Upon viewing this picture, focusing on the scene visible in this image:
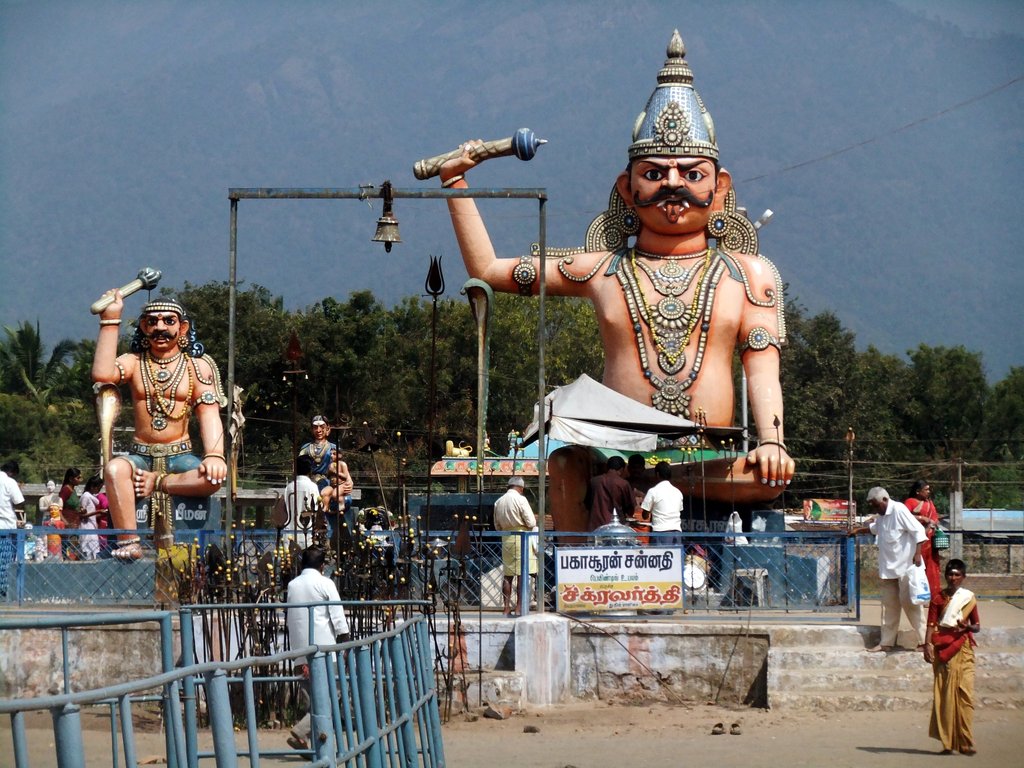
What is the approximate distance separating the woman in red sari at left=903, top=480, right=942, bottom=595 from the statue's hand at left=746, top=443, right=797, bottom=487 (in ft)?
6.07

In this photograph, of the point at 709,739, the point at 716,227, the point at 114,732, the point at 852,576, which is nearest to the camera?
the point at 114,732

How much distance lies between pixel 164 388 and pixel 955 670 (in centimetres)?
826

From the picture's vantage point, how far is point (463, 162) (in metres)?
16.4

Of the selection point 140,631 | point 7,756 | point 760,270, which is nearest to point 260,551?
point 140,631

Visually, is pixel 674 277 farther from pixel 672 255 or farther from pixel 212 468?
pixel 212 468

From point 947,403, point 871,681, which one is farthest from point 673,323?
point 947,403

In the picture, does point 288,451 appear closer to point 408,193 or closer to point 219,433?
point 219,433

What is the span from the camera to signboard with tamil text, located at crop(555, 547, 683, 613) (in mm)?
13258

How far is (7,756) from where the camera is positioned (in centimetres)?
400

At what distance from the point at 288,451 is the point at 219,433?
53.8ft

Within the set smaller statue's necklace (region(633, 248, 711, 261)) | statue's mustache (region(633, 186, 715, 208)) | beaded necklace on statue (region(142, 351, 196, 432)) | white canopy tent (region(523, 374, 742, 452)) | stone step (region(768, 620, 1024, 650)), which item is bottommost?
stone step (region(768, 620, 1024, 650))

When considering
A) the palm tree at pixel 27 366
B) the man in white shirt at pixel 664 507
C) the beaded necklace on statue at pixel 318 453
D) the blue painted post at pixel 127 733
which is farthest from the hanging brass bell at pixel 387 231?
the palm tree at pixel 27 366

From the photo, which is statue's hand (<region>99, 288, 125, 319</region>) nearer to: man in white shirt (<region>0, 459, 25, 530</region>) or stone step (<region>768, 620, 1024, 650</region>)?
man in white shirt (<region>0, 459, 25, 530</region>)

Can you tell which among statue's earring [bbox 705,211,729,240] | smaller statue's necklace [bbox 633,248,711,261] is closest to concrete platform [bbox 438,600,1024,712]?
smaller statue's necklace [bbox 633,248,711,261]
